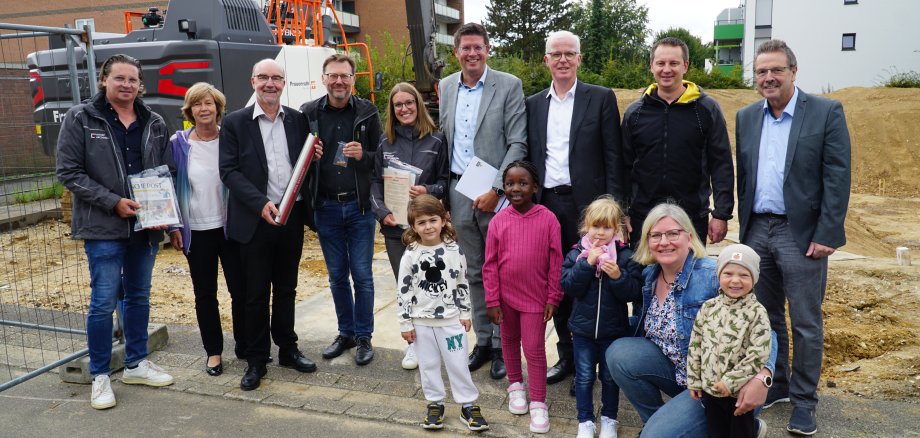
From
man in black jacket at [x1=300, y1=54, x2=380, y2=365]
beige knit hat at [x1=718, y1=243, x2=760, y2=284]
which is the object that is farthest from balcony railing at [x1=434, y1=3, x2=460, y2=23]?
beige knit hat at [x1=718, y1=243, x2=760, y2=284]

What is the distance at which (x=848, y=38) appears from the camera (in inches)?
1432

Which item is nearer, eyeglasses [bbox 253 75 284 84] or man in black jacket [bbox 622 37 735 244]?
man in black jacket [bbox 622 37 735 244]

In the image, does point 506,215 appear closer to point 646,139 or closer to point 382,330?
point 646,139

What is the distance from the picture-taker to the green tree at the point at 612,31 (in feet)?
137

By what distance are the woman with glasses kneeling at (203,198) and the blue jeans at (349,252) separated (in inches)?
24.1

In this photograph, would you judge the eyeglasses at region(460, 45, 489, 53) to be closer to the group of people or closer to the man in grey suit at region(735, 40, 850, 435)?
the group of people

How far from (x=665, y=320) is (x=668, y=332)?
6 centimetres

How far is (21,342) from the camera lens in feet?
18.7

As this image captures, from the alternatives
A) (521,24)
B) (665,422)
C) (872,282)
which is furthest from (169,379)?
(521,24)

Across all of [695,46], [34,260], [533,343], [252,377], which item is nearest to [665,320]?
[533,343]

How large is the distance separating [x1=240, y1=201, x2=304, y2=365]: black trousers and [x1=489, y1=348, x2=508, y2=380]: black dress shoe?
4.74 feet

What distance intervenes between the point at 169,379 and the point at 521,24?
46.6m

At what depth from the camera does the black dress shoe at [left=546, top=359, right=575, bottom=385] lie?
177 inches

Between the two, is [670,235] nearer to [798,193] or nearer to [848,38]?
[798,193]
